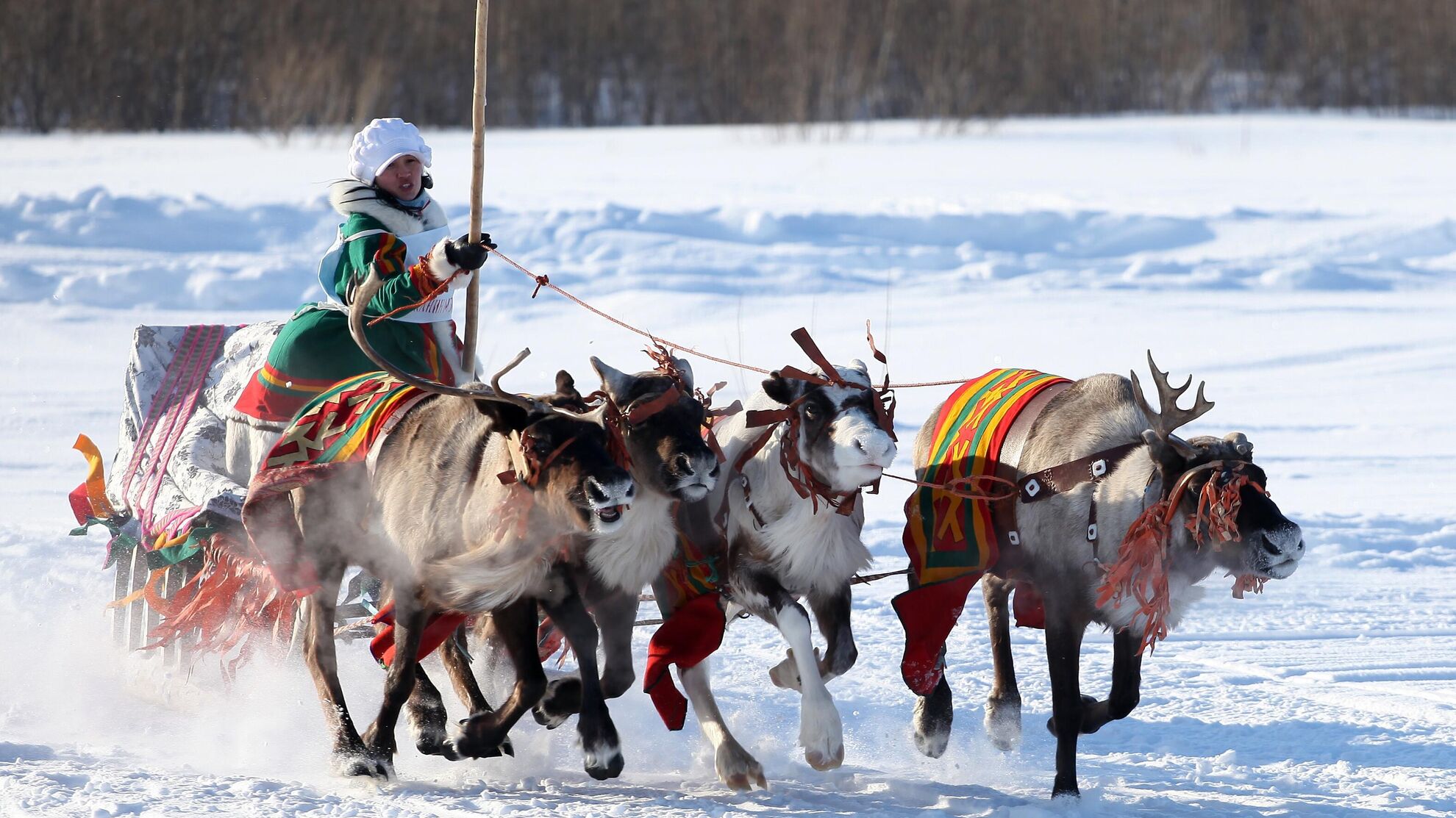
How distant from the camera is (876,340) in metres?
11.9

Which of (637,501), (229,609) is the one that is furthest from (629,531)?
(229,609)

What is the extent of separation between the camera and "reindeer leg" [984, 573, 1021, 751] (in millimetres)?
5094

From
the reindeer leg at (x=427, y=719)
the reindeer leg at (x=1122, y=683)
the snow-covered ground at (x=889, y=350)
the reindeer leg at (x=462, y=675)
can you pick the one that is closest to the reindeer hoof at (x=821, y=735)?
the snow-covered ground at (x=889, y=350)

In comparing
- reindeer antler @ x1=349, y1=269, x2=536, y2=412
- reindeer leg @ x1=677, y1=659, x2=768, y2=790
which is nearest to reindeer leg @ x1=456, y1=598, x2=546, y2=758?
reindeer leg @ x1=677, y1=659, x2=768, y2=790

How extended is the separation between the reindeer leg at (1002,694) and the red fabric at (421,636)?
156 cm

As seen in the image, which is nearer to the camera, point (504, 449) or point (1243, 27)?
point (504, 449)

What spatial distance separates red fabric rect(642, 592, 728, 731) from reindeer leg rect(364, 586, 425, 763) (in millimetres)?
676

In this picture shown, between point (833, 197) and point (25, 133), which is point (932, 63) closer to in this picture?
point (833, 197)

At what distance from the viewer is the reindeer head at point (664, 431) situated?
4410 millimetres

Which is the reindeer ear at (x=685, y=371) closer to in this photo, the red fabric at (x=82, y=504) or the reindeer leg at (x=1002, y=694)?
the reindeer leg at (x=1002, y=694)

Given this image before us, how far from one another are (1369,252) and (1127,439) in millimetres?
11181

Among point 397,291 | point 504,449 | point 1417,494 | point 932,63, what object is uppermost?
point 932,63

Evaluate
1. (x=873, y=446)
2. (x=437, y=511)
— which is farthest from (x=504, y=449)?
(x=873, y=446)

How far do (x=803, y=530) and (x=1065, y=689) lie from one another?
89cm
